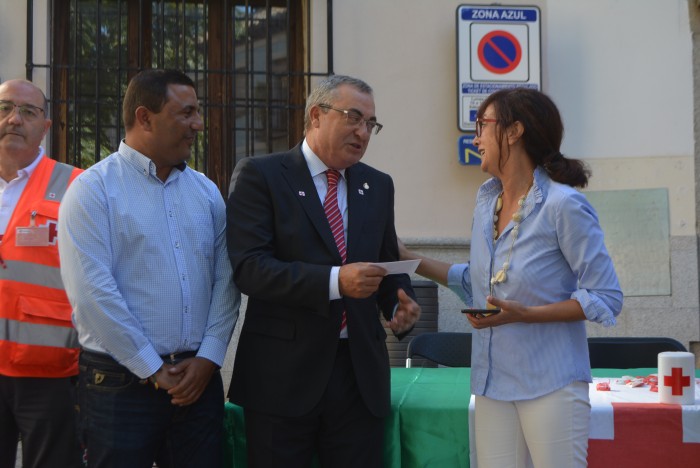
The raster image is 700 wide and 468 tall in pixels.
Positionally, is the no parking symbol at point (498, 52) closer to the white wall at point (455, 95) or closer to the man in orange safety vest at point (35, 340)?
the white wall at point (455, 95)

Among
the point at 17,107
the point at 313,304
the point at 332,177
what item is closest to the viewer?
the point at 313,304

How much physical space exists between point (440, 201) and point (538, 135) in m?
4.25

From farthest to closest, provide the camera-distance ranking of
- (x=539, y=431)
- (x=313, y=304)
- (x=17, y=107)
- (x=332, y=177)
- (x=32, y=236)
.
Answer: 1. (x=17, y=107)
2. (x=32, y=236)
3. (x=332, y=177)
4. (x=313, y=304)
5. (x=539, y=431)

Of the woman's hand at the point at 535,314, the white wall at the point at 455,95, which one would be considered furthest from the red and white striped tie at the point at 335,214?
the white wall at the point at 455,95

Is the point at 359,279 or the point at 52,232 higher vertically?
the point at 52,232

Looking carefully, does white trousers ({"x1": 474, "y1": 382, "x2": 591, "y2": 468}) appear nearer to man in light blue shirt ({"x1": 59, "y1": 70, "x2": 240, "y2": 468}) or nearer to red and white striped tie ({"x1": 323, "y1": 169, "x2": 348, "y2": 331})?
red and white striped tie ({"x1": 323, "y1": 169, "x2": 348, "y2": 331})

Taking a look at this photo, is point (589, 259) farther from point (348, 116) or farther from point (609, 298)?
point (348, 116)

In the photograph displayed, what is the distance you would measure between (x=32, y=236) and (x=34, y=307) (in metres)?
0.26

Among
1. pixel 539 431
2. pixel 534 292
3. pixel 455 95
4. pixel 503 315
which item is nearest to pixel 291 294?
pixel 503 315

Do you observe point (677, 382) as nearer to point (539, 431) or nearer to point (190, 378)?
point (539, 431)

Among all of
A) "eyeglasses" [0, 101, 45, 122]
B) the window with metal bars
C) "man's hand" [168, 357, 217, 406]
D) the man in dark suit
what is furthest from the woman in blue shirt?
the window with metal bars

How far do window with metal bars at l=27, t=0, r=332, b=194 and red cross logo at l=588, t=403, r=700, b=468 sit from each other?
14.5 ft

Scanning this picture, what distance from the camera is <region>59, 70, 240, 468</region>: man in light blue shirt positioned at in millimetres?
2873

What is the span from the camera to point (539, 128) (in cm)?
296
